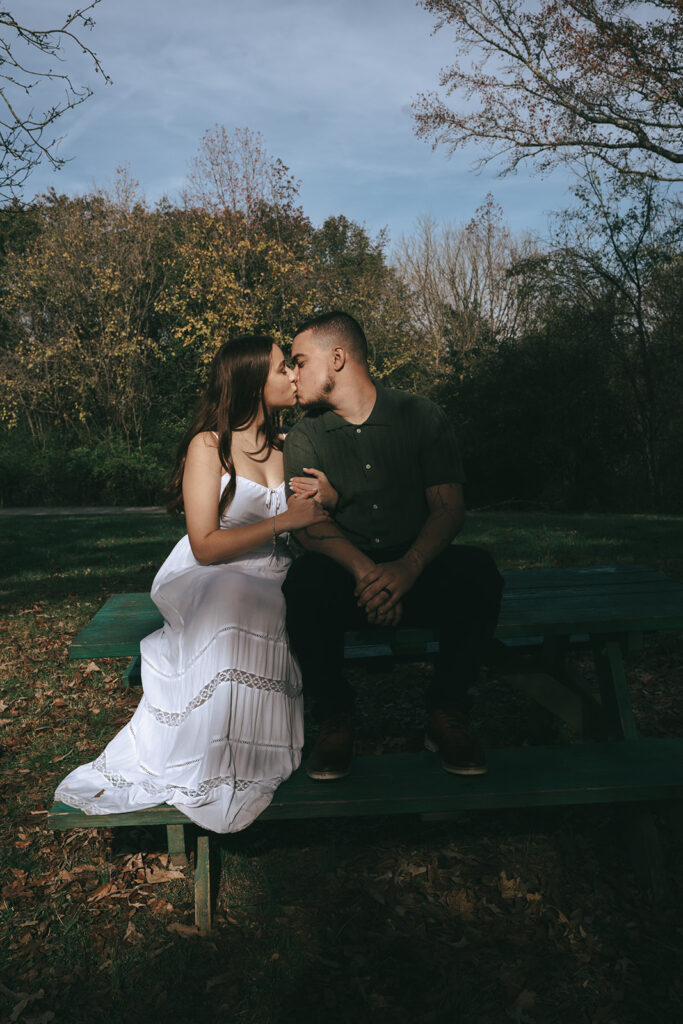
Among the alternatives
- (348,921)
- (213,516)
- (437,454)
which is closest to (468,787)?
(348,921)

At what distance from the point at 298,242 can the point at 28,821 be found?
69.9 feet

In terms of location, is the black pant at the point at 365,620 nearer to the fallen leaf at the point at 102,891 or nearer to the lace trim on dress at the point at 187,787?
the lace trim on dress at the point at 187,787

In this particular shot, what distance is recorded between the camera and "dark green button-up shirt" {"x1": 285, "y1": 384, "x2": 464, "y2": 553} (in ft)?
10.8

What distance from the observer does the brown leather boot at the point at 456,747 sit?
2770 mm

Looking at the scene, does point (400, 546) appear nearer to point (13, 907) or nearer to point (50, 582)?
point (13, 907)

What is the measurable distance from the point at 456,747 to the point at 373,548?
2.91ft

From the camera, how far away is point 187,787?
2717 millimetres

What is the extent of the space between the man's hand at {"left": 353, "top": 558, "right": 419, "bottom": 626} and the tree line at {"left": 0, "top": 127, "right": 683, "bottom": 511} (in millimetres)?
16258

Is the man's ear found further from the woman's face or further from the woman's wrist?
the woman's wrist

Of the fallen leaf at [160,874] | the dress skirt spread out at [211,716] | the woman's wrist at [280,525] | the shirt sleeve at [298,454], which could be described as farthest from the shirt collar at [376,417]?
the fallen leaf at [160,874]

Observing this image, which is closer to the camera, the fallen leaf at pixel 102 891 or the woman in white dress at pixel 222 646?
the woman in white dress at pixel 222 646

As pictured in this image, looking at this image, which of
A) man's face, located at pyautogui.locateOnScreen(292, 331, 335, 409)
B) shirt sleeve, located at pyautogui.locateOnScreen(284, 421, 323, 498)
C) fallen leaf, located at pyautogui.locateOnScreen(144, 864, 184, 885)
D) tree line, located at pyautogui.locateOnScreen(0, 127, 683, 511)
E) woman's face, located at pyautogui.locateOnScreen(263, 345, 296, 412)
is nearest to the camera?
fallen leaf, located at pyautogui.locateOnScreen(144, 864, 184, 885)

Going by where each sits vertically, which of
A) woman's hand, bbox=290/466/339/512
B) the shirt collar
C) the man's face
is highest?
the man's face

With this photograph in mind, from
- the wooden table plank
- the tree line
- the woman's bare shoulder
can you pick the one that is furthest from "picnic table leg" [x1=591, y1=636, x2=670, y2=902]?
the tree line
